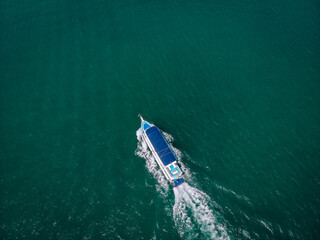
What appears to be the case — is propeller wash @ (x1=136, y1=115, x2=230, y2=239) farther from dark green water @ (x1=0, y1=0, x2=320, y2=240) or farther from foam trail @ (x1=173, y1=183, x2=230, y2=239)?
dark green water @ (x1=0, y1=0, x2=320, y2=240)

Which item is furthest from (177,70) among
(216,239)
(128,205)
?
(216,239)

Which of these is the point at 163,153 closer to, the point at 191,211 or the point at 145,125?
the point at 145,125

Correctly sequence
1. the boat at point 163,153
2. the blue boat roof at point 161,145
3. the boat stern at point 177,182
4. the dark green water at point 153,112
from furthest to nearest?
1. the blue boat roof at point 161,145
2. the boat at point 163,153
3. the boat stern at point 177,182
4. the dark green water at point 153,112

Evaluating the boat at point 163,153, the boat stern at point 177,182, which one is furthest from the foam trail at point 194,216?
the boat at point 163,153

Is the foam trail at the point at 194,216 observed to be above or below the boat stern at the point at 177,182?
below

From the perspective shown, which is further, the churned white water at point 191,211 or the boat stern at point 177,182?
the boat stern at point 177,182

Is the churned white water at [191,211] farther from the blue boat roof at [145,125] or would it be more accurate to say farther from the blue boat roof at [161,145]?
the blue boat roof at [145,125]
